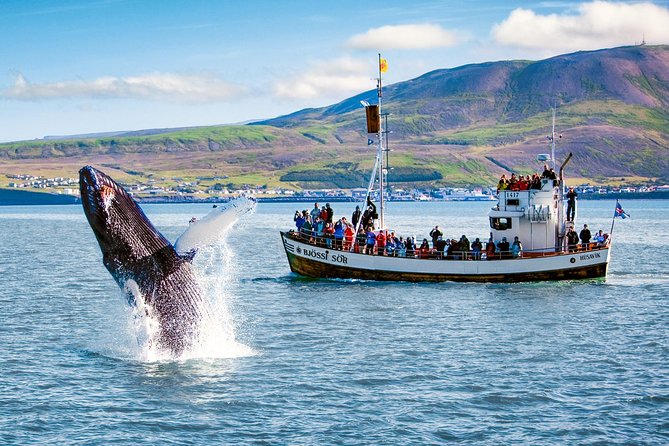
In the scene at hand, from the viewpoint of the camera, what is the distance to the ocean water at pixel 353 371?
18.9 m

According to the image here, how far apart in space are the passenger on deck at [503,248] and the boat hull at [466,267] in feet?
1.53

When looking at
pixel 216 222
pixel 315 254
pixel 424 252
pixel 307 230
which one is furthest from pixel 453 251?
pixel 216 222

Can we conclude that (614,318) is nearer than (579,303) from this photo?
Yes

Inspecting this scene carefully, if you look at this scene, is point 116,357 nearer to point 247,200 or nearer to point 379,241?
point 247,200

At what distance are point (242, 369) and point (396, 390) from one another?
4057mm

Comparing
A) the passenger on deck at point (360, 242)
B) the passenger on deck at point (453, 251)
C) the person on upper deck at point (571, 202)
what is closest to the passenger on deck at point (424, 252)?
the passenger on deck at point (453, 251)

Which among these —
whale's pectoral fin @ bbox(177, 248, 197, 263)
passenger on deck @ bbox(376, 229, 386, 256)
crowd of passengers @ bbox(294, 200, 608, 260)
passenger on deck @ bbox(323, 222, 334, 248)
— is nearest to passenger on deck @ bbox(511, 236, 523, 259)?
crowd of passengers @ bbox(294, 200, 608, 260)

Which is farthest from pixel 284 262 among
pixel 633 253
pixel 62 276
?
pixel 633 253

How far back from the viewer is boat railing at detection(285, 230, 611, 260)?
43.3 m

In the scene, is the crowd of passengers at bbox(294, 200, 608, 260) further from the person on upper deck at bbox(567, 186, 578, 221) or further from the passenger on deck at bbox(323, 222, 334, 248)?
the person on upper deck at bbox(567, 186, 578, 221)

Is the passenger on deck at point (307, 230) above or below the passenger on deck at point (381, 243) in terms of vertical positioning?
above

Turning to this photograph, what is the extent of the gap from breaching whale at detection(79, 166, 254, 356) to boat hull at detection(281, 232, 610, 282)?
22.6 metres

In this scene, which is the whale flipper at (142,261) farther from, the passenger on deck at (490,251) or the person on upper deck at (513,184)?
the person on upper deck at (513,184)

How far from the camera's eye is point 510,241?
44188 millimetres
